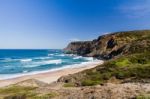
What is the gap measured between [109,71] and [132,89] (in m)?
10.9

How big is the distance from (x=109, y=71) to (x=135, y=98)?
1217 centimetres

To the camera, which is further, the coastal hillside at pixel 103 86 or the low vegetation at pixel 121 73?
the low vegetation at pixel 121 73

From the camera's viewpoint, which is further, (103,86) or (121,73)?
(121,73)

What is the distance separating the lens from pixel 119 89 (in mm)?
12266

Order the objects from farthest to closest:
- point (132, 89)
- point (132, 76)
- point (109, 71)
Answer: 1. point (109, 71)
2. point (132, 76)
3. point (132, 89)

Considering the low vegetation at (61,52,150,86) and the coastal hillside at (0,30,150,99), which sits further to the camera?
the low vegetation at (61,52,150,86)

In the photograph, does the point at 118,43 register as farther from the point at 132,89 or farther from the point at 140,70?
the point at 132,89

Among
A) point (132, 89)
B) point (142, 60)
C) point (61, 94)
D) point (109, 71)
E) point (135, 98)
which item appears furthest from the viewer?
point (142, 60)

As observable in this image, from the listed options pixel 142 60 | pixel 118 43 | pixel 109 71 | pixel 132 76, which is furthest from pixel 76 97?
pixel 118 43

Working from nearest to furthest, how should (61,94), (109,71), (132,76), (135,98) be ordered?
1. (135,98)
2. (61,94)
3. (132,76)
4. (109,71)

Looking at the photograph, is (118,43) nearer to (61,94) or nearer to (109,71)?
(109,71)

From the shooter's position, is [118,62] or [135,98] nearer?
[135,98]

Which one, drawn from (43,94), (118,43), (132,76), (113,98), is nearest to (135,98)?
(113,98)

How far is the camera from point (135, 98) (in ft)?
35.6
